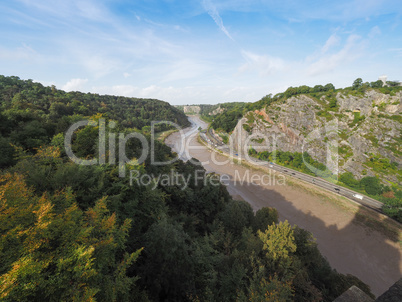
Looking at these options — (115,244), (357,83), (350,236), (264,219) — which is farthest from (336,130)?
(115,244)

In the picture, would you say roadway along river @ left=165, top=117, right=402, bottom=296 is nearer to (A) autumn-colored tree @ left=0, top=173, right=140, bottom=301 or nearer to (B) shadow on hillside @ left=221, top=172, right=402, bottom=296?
(B) shadow on hillside @ left=221, top=172, right=402, bottom=296

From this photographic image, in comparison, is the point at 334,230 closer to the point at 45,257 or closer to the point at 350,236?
the point at 350,236

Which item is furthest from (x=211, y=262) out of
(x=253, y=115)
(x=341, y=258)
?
(x=253, y=115)

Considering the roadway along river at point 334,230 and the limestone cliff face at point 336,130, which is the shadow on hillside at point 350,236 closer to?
the roadway along river at point 334,230

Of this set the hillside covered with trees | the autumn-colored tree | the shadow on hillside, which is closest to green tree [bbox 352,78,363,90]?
the shadow on hillside

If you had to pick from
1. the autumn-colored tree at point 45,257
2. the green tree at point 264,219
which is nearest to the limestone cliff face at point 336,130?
the green tree at point 264,219

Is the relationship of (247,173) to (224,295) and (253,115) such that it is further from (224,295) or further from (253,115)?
(224,295)
